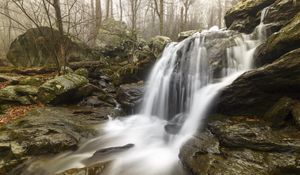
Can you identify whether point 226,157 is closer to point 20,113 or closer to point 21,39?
point 20,113

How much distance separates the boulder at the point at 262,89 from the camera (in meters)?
5.03

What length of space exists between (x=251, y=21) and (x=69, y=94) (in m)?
7.72

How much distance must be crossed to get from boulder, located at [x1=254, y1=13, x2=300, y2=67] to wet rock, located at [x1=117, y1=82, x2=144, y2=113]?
425 centimetres

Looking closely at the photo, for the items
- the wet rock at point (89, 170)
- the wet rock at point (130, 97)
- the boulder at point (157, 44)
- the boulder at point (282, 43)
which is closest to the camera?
the wet rock at point (89, 170)

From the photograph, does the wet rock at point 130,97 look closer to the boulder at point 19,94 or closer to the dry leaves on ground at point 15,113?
the dry leaves on ground at point 15,113

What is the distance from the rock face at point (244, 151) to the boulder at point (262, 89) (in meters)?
0.59

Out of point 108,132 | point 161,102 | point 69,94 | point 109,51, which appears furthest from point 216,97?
point 109,51

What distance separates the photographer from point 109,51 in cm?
1473

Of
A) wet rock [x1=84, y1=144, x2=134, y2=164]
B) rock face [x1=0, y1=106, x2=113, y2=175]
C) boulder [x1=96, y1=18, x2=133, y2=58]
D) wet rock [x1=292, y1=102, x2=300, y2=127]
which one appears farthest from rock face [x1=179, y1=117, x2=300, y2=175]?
boulder [x1=96, y1=18, x2=133, y2=58]

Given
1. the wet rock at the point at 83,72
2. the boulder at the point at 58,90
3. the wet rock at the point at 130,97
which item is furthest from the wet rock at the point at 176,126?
the wet rock at the point at 83,72

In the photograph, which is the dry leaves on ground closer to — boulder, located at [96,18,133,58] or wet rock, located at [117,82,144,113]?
wet rock, located at [117,82,144,113]

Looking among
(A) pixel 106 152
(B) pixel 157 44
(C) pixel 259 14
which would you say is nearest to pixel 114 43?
(B) pixel 157 44

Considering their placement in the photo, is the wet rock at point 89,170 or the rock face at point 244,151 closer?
the rock face at point 244,151

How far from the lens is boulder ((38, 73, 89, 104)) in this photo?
820 cm
